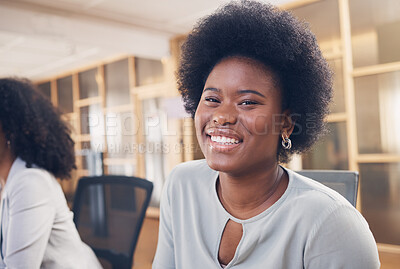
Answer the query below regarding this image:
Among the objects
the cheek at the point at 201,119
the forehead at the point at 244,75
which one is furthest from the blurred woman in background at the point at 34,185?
the forehead at the point at 244,75

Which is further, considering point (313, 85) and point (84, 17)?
point (84, 17)

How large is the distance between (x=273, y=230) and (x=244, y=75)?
16.9 inches

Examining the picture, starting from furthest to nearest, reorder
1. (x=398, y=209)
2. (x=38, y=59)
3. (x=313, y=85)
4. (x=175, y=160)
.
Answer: (x=38, y=59)
(x=175, y=160)
(x=398, y=209)
(x=313, y=85)

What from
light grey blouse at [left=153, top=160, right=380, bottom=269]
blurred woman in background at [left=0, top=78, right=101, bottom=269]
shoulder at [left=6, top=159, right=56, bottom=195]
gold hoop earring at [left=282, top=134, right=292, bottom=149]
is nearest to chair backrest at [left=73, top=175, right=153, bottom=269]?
blurred woman in background at [left=0, top=78, right=101, bottom=269]

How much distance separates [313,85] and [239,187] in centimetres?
39

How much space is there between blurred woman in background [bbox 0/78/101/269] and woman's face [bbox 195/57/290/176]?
2.50 ft

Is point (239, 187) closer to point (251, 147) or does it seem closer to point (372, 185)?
point (251, 147)

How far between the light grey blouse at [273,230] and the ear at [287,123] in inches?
4.9

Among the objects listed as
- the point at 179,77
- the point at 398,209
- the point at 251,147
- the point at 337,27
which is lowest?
the point at 398,209

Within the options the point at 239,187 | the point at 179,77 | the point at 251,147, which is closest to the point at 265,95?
the point at 251,147

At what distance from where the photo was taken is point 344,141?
4.14 metres

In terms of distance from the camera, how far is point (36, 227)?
137 centimetres

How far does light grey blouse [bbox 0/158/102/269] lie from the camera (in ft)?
4.41

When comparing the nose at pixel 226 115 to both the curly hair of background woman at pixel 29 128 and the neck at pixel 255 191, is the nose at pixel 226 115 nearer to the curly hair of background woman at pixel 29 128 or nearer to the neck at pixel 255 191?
the neck at pixel 255 191
